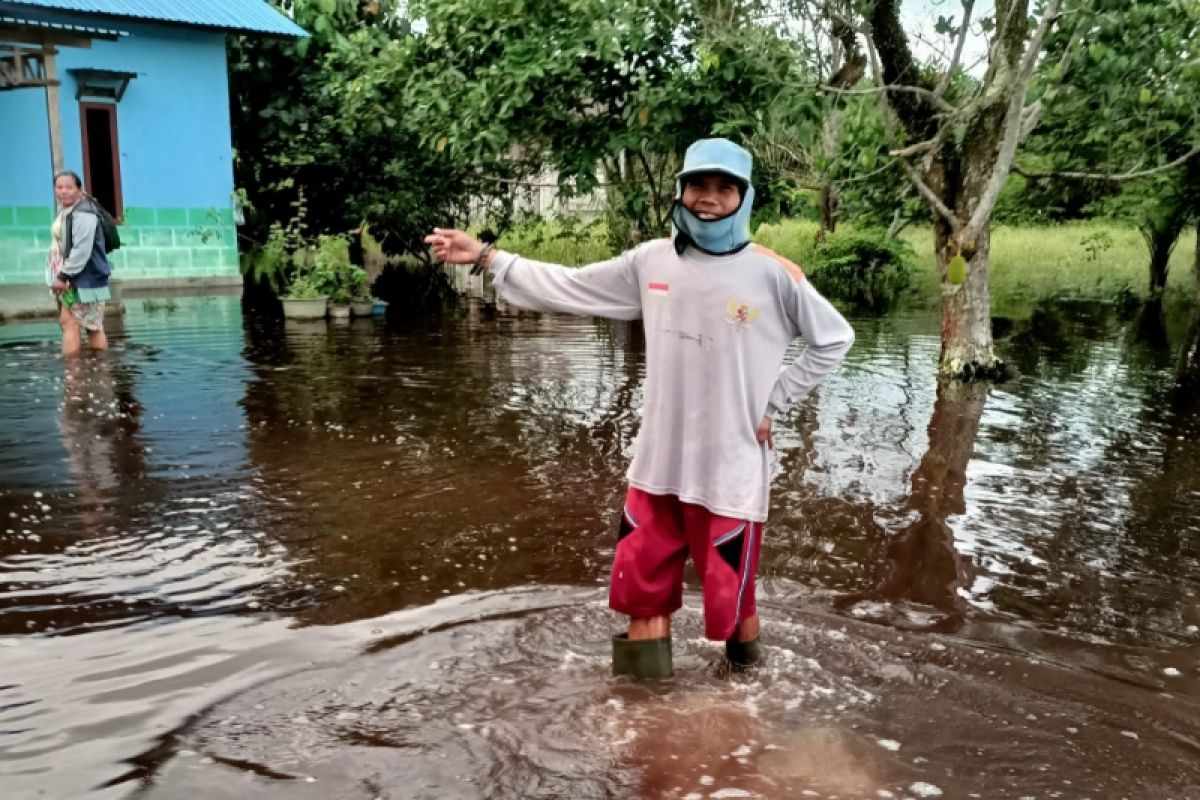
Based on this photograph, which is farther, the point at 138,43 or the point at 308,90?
the point at 308,90

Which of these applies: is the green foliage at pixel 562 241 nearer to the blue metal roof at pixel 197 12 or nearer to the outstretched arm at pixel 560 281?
the blue metal roof at pixel 197 12

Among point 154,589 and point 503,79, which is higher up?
point 503,79

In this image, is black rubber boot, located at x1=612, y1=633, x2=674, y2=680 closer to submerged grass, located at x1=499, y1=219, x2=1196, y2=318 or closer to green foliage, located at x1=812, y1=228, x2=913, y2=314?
submerged grass, located at x1=499, y1=219, x2=1196, y2=318

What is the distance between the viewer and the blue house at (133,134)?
13438 millimetres

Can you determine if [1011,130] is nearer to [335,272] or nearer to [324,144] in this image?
[335,272]

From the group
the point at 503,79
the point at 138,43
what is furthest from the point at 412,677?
the point at 138,43

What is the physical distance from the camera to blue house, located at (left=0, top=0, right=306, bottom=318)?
13438mm

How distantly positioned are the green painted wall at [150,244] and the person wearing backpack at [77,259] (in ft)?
13.8

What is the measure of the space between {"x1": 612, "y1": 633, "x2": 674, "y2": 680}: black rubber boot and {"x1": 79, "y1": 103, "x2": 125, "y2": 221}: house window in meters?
13.5

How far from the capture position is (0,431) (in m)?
7.38

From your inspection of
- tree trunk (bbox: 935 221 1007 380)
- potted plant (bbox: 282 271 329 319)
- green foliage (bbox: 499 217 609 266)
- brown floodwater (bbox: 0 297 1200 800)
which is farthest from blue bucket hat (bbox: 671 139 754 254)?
green foliage (bbox: 499 217 609 266)

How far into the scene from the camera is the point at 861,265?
21328mm

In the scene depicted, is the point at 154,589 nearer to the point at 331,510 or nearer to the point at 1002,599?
the point at 331,510

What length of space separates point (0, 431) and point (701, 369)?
6115mm
